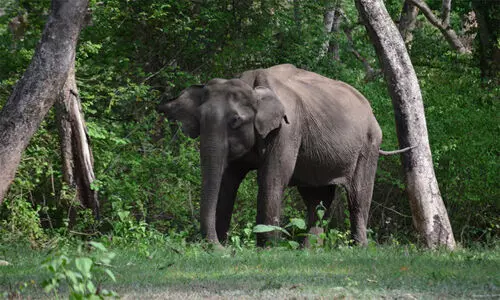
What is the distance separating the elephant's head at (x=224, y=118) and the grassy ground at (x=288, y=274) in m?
1.83

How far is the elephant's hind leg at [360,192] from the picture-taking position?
15234mm

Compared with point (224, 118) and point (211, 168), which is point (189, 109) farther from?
point (211, 168)

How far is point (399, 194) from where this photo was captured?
65.7 ft

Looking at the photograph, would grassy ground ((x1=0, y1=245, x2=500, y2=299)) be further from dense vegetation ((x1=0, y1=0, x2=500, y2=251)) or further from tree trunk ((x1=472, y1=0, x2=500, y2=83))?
tree trunk ((x1=472, y1=0, x2=500, y2=83))

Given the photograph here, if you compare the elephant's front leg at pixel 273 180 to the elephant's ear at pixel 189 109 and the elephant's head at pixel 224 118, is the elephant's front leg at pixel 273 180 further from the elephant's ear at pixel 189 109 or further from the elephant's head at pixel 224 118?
the elephant's ear at pixel 189 109

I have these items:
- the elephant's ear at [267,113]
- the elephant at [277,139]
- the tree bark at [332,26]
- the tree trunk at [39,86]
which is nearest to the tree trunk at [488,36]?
the tree bark at [332,26]

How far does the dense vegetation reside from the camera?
16.4 m

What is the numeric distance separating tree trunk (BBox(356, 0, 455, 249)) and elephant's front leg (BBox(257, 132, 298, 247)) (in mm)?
2064

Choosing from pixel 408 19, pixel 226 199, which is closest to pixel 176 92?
pixel 226 199

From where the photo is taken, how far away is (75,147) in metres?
15.0

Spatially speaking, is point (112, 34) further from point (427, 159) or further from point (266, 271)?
point (266, 271)

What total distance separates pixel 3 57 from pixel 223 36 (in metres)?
4.97

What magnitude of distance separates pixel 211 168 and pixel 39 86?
2851 millimetres

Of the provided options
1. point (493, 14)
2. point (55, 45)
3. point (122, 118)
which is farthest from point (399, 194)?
point (55, 45)
